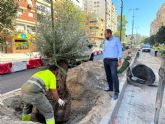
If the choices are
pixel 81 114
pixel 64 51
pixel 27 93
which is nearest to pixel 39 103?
pixel 27 93

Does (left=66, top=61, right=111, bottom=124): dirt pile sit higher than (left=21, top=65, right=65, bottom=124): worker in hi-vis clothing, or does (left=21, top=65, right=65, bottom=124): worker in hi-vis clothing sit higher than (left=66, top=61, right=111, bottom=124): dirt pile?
(left=21, top=65, right=65, bottom=124): worker in hi-vis clothing

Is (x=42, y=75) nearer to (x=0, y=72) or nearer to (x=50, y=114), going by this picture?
(x=50, y=114)

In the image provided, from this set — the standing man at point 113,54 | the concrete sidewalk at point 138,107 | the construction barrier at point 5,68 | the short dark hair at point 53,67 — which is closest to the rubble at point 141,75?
the concrete sidewalk at point 138,107

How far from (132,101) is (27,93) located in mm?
3208

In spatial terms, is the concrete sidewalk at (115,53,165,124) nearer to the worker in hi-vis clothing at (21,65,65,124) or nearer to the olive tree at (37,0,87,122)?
the olive tree at (37,0,87,122)

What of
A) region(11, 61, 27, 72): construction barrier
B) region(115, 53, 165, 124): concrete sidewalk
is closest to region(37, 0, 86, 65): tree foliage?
region(115, 53, 165, 124): concrete sidewalk

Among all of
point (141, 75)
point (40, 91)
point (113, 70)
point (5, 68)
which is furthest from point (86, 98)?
point (5, 68)

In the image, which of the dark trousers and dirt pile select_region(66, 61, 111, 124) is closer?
dirt pile select_region(66, 61, 111, 124)

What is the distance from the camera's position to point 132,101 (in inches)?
239

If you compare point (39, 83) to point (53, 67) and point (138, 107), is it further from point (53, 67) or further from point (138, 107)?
point (138, 107)

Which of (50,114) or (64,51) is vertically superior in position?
(64,51)

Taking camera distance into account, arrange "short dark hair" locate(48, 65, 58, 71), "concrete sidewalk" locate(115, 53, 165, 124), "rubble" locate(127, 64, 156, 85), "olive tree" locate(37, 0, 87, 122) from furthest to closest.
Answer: "rubble" locate(127, 64, 156, 85)
"concrete sidewalk" locate(115, 53, 165, 124)
"olive tree" locate(37, 0, 87, 122)
"short dark hair" locate(48, 65, 58, 71)

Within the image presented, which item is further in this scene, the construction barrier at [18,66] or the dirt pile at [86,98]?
the construction barrier at [18,66]

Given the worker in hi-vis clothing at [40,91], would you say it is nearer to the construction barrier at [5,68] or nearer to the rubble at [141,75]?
the rubble at [141,75]
